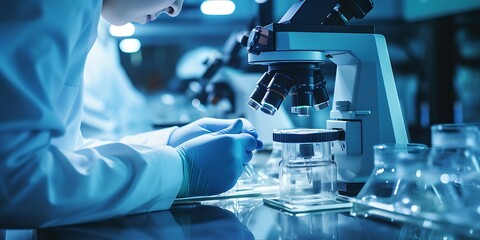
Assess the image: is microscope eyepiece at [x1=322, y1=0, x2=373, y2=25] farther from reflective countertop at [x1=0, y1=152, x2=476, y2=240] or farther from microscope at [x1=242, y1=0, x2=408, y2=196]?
reflective countertop at [x1=0, y1=152, x2=476, y2=240]

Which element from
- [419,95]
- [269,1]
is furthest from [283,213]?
[419,95]

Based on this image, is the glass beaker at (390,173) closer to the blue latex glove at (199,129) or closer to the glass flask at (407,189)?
the glass flask at (407,189)

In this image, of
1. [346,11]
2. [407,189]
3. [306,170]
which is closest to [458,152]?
[407,189]

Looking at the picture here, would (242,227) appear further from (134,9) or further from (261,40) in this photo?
(134,9)

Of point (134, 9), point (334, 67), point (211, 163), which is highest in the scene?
point (134, 9)

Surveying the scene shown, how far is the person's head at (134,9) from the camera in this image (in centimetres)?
128

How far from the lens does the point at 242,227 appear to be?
0.95m

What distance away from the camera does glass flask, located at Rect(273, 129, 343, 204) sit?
1.10 meters

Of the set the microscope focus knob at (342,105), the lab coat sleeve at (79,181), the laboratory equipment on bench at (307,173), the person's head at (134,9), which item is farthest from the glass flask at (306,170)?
the person's head at (134,9)

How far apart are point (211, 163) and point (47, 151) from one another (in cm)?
33

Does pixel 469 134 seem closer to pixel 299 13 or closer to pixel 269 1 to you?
pixel 299 13

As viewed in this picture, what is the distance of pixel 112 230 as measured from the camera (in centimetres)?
96

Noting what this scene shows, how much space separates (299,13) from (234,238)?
0.54 meters

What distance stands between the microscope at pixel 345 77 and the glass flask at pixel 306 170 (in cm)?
7
